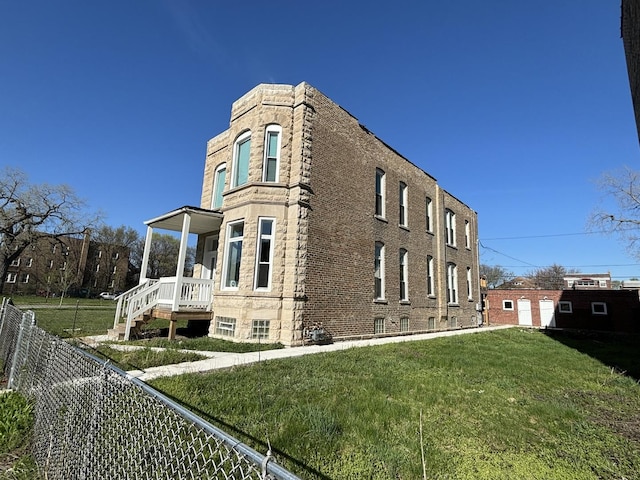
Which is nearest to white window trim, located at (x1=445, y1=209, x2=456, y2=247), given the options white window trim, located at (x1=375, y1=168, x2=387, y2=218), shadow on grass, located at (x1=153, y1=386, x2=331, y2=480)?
white window trim, located at (x1=375, y1=168, x2=387, y2=218)

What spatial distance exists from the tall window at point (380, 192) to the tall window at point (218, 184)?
7.09m

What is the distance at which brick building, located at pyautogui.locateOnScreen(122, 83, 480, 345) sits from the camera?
10.7m

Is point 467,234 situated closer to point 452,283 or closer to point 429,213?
point 452,283

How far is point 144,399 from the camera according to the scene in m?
2.29

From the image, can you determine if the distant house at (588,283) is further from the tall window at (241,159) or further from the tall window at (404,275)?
the tall window at (241,159)

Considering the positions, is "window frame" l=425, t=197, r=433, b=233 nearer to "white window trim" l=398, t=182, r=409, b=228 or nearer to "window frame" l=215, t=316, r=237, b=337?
"white window trim" l=398, t=182, r=409, b=228

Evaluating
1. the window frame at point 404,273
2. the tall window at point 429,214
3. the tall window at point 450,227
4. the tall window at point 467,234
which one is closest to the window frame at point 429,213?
the tall window at point 429,214

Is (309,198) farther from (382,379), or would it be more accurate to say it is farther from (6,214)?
(6,214)

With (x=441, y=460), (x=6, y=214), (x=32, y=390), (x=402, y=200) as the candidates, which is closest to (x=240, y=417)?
(x=441, y=460)

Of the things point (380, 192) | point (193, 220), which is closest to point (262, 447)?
point (193, 220)

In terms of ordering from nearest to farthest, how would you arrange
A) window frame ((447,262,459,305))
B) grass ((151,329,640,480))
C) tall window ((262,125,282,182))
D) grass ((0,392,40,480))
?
1. grass ((0,392,40,480))
2. grass ((151,329,640,480))
3. tall window ((262,125,282,182))
4. window frame ((447,262,459,305))

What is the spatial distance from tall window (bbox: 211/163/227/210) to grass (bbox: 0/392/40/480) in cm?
1088

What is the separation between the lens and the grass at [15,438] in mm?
3049

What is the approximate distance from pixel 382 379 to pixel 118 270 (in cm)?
6677
